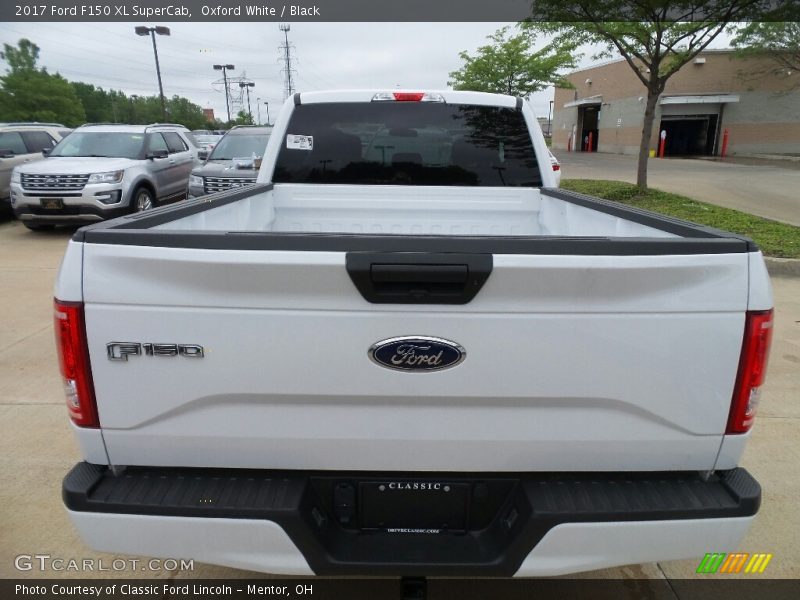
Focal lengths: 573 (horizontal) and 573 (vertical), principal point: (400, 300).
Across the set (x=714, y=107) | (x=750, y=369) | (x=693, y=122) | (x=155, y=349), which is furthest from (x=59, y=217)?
(x=693, y=122)

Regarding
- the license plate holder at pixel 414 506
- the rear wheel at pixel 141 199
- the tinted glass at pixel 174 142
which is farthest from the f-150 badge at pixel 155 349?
the tinted glass at pixel 174 142

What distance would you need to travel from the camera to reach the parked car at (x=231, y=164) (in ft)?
34.9

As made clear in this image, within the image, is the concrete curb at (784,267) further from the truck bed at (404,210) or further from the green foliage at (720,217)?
the truck bed at (404,210)

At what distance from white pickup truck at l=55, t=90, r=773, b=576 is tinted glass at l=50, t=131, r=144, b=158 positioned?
10.5 m

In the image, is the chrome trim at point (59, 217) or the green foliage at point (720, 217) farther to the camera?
the chrome trim at point (59, 217)

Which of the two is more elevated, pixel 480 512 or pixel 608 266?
pixel 608 266

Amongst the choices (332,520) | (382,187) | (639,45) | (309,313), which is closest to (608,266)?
(309,313)

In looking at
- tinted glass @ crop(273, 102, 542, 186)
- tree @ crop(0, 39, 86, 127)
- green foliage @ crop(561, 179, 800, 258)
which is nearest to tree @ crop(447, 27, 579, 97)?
green foliage @ crop(561, 179, 800, 258)

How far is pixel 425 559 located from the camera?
182 centimetres

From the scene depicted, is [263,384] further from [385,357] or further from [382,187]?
[382,187]

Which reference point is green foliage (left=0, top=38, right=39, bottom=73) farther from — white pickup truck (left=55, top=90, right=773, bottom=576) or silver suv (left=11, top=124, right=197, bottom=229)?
white pickup truck (left=55, top=90, right=773, bottom=576)

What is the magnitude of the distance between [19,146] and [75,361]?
1361cm

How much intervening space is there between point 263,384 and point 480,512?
→ 0.83m

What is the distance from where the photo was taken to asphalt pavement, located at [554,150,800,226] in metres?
13.6
